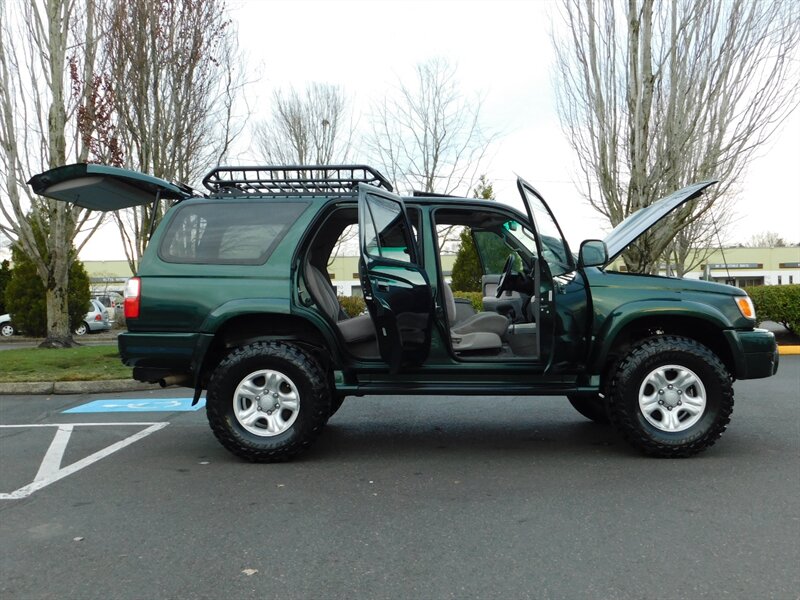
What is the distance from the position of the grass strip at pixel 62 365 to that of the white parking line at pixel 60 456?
107 inches

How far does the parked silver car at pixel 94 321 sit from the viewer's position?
2428 cm

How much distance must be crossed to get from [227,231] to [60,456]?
85.6 inches

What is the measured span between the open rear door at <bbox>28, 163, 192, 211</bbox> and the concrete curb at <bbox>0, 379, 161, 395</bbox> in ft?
12.6

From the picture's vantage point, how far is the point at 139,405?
7559 mm

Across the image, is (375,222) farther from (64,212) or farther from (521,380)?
(64,212)

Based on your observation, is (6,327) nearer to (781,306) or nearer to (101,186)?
(101,186)

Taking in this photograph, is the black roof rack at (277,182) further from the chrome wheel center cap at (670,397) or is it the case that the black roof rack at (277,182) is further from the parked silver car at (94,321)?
the parked silver car at (94,321)

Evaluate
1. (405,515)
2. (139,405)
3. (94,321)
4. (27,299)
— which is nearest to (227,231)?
(405,515)

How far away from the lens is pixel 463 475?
4.46m

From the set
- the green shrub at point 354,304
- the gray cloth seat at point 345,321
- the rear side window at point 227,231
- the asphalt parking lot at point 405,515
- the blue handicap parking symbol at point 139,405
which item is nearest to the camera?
the asphalt parking lot at point 405,515

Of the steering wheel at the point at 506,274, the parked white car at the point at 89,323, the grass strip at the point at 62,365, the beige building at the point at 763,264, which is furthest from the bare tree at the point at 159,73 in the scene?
the beige building at the point at 763,264

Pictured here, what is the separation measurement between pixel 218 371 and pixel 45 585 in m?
2.11


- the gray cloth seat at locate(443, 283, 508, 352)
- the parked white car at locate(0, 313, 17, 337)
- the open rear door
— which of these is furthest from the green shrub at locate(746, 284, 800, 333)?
the parked white car at locate(0, 313, 17, 337)

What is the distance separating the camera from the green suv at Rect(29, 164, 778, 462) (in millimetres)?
4734
